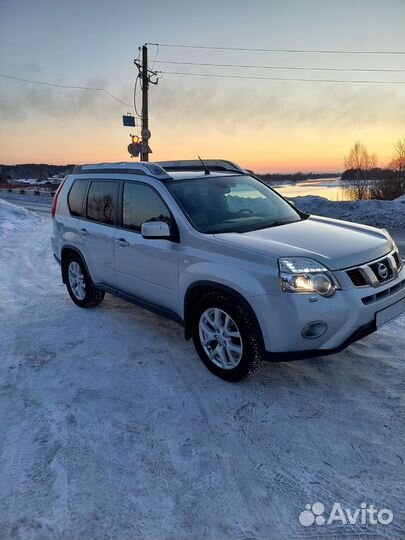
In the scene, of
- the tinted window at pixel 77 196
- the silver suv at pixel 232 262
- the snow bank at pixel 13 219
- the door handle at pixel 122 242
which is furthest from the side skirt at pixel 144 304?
the snow bank at pixel 13 219

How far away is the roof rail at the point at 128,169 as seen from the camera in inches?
163

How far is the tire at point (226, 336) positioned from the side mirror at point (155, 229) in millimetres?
719

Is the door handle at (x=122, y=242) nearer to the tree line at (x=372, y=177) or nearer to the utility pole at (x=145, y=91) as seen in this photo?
the utility pole at (x=145, y=91)

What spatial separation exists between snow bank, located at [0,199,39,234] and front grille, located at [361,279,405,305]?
11.1 meters

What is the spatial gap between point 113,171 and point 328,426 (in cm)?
360

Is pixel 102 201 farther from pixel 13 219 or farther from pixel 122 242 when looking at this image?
pixel 13 219

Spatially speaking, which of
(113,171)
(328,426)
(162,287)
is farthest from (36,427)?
(113,171)

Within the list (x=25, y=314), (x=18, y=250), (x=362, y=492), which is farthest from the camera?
(x=18, y=250)

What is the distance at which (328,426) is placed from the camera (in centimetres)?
288

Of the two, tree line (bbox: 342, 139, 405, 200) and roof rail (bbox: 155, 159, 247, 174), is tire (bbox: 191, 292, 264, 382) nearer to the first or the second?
roof rail (bbox: 155, 159, 247, 174)

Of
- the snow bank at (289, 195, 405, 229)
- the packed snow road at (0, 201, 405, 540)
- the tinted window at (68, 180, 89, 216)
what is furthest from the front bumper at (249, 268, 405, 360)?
the snow bank at (289, 195, 405, 229)

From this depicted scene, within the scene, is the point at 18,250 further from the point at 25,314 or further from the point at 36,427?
the point at 36,427

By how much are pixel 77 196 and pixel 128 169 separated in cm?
128

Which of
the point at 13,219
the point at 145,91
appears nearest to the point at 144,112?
the point at 145,91
